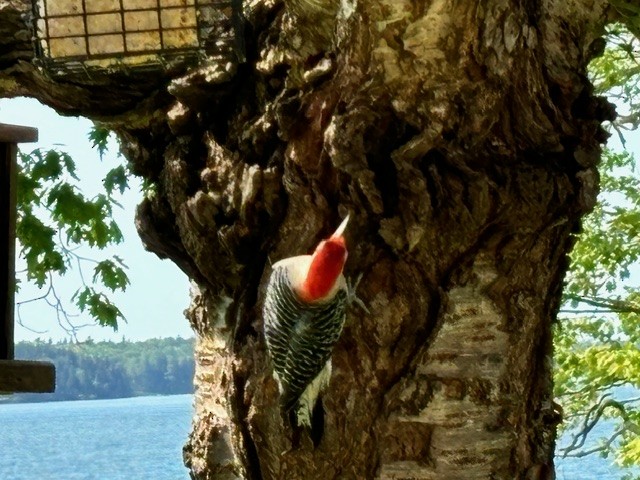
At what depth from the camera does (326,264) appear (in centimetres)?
198

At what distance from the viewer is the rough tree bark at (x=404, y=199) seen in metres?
1.96

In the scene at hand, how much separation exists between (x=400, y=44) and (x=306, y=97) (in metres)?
0.25

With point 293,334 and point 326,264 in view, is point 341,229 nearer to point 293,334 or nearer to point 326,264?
point 326,264

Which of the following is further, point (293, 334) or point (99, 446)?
point (99, 446)

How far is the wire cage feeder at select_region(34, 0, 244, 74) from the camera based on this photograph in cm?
189

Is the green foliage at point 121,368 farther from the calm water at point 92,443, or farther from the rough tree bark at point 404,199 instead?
the rough tree bark at point 404,199

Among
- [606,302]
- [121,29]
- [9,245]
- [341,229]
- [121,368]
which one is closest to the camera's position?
[121,29]

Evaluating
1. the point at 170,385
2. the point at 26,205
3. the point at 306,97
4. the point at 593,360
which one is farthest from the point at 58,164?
the point at 170,385

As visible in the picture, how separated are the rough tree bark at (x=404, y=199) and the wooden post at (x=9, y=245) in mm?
237

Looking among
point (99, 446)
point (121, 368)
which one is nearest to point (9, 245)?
point (121, 368)

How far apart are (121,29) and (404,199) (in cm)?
68

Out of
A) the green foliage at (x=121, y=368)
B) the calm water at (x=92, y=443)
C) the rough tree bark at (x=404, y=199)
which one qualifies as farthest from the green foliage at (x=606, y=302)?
the green foliage at (x=121, y=368)

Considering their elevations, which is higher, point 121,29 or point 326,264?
point 121,29

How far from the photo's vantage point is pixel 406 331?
2.11 m
